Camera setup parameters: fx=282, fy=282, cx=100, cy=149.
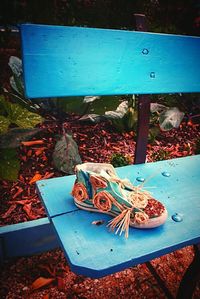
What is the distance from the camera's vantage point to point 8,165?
157 cm

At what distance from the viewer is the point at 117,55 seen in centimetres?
125

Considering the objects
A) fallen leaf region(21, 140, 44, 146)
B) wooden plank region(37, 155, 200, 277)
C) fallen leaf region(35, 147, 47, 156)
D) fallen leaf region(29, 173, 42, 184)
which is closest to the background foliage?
fallen leaf region(21, 140, 44, 146)

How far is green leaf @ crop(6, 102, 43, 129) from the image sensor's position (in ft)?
5.20

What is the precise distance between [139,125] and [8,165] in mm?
752

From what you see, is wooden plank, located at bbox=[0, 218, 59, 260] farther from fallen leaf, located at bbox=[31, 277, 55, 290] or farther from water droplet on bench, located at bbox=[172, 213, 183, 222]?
water droplet on bench, located at bbox=[172, 213, 183, 222]

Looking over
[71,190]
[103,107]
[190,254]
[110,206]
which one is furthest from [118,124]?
[110,206]

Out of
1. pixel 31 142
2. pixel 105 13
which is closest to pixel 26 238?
pixel 31 142

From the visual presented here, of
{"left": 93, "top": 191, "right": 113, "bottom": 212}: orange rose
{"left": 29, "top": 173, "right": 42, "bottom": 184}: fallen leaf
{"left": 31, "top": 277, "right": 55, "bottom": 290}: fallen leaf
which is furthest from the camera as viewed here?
{"left": 29, "top": 173, "right": 42, "bottom": 184}: fallen leaf

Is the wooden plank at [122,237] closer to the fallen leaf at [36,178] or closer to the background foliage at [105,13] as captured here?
the fallen leaf at [36,178]

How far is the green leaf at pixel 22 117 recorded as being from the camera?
5.20 feet

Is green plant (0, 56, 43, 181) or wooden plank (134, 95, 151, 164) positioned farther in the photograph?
green plant (0, 56, 43, 181)

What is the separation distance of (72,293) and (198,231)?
79cm

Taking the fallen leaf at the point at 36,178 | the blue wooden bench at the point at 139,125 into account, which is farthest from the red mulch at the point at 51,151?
the blue wooden bench at the point at 139,125

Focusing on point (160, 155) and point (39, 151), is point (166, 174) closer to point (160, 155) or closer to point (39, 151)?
point (160, 155)
